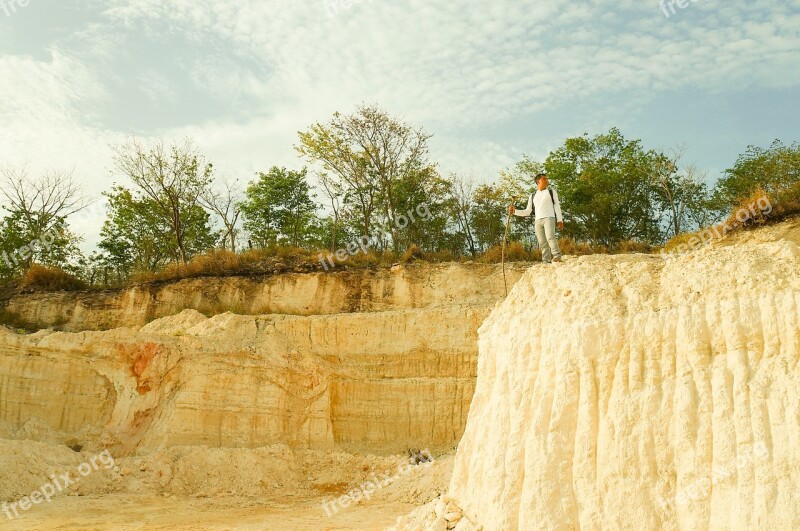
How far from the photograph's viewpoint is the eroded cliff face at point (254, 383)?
688 inches

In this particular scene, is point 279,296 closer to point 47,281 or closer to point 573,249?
point 47,281

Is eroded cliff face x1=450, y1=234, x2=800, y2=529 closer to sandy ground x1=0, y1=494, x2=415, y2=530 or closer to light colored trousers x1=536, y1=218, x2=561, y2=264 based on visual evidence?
light colored trousers x1=536, y1=218, x2=561, y2=264

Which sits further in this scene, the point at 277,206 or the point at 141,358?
the point at 277,206

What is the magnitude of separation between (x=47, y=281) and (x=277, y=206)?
44.1ft

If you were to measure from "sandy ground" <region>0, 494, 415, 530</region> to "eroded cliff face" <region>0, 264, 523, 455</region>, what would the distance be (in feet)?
8.62

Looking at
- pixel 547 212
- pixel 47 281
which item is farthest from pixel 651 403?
pixel 47 281

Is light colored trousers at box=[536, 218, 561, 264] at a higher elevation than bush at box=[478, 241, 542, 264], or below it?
below

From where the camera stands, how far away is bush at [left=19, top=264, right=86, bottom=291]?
26.2m

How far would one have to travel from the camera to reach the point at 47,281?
26375 mm

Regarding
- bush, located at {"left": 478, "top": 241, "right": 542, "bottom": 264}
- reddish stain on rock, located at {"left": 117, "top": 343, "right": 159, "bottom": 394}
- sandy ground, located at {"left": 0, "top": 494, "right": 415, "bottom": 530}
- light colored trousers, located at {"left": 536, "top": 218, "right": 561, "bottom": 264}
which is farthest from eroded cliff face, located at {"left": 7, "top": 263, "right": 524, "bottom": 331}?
light colored trousers, located at {"left": 536, "top": 218, "right": 561, "bottom": 264}

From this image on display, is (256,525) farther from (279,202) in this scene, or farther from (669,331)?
(279,202)

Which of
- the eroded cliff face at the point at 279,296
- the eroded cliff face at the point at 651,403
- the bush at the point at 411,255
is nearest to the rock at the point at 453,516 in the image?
the eroded cliff face at the point at 651,403

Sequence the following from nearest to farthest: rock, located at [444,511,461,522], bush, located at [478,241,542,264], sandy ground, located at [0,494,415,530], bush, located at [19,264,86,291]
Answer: rock, located at [444,511,461,522]
sandy ground, located at [0,494,415,530]
bush, located at [478,241,542,264]
bush, located at [19,264,86,291]

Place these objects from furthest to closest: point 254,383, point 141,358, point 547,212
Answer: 1. point 141,358
2. point 254,383
3. point 547,212
